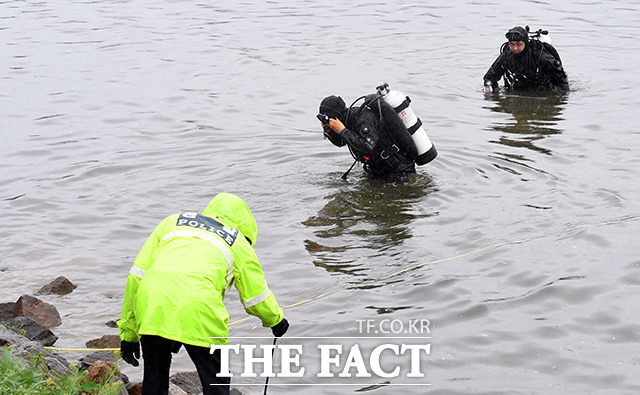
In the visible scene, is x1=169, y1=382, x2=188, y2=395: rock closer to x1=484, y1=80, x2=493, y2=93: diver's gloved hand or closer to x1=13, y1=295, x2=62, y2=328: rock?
x1=13, y1=295, x2=62, y2=328: rock

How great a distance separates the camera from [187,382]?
5.02 metres

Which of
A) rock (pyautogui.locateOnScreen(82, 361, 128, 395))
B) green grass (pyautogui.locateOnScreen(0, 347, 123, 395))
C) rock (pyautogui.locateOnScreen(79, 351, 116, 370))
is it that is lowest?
rock (pyautogui.locateOnScreen(79, 351, 116, 370))

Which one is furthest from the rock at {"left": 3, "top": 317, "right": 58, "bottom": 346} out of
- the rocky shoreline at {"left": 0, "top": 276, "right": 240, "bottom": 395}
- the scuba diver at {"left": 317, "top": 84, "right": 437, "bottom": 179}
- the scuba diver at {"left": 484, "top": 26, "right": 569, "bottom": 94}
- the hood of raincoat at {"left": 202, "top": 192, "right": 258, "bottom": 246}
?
the scuba diver at {"left": 484, "top": 26, "right": 569, "bottom": 94}

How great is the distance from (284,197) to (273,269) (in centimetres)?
191

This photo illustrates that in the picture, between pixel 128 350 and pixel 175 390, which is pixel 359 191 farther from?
pixel 128 350

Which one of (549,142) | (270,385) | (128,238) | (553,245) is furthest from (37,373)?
(549,142)

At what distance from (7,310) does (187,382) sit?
181cm

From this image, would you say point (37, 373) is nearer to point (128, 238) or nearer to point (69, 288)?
point (69, 288)

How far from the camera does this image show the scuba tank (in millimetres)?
8719

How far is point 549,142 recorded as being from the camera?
34.9ft

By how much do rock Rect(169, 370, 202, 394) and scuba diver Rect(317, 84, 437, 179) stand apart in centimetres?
374

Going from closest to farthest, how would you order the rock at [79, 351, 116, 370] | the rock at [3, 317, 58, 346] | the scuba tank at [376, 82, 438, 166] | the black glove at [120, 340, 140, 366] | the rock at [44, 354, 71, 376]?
the black glove at [120, 340, 140, 366]
the rock at [44, 354, 71, 376]
the rock at [79, 351, 116, 370]
the rock at [3, 317, 58, 346]
the scuba tank at [376, 82, 438, 166]

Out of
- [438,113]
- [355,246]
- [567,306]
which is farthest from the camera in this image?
[438,113]

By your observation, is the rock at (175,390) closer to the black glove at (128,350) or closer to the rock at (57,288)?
the black glove at (128,350)
